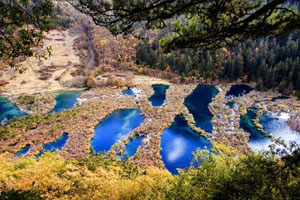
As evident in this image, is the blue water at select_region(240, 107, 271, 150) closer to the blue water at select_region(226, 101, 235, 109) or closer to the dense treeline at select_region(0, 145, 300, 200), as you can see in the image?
the blue water at select_region(226, 101, 235, 109)

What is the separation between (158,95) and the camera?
3338cm

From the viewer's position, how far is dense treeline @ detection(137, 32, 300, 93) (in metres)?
33.4

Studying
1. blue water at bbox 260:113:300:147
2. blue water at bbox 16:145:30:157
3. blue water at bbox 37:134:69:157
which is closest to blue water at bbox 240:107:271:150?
blue water at bbox 260:113:300:147

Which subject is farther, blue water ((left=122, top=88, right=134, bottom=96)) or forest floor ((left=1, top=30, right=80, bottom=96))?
forest floor ((left=1, top=30, right=80, bottom=96))

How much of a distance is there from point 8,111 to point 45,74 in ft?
50.9

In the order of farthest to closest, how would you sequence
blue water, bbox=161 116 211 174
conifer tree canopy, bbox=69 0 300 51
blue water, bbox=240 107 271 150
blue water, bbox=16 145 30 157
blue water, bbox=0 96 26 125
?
1. blue water, bbox=0 96 26 125
2. blue water, bbox=240 107 271 150
3. blue water, bbox=16 145 30 157
4. blue water, bbox=161 116 211 174
5. conifer tree canopy, bbox=69 0 300 51

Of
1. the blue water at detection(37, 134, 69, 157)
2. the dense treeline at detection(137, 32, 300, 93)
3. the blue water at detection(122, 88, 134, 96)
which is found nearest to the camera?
the blue water at detection(37, 134, 69, 157)

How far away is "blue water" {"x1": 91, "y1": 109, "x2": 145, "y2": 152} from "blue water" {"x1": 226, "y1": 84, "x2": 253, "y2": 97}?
17238 millimetres

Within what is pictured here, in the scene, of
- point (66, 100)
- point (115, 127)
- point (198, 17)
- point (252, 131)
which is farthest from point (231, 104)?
point (198, 17)

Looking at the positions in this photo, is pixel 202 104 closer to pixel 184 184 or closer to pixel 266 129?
pixel 266 129

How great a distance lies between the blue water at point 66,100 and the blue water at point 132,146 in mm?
12797

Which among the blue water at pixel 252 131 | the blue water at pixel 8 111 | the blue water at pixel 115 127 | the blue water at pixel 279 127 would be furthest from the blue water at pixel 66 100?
the blue water at pixel 279 127

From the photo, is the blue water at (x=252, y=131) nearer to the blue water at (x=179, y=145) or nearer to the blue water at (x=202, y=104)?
the blue water at (x=202, y=104)

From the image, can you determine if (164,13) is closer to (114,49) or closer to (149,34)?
(114,49)
